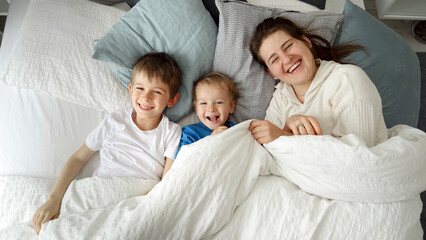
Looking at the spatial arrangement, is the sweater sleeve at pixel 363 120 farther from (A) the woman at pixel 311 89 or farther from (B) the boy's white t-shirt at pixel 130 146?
(B) the boy's white t-shirt at pixel 130 146

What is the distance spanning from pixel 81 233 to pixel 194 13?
921 mm

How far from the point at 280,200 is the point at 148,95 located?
0.60 m

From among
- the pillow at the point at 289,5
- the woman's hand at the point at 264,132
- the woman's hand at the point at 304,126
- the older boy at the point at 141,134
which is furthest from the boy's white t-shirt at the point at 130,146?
the pillow at the point at 289,5

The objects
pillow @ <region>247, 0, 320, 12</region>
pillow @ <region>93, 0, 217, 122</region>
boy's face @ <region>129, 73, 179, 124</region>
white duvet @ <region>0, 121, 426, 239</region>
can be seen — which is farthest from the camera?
pillow @ <region>247, 0, 320, 12</region>

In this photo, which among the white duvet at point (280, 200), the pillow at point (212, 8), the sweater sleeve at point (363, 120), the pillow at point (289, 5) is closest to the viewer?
the white duvet at point (280, 200)

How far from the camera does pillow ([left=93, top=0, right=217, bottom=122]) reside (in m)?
1.22

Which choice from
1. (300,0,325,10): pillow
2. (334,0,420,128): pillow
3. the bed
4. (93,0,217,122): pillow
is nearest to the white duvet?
the bed

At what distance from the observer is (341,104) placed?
1032 millimetres

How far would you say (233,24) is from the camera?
122 cm

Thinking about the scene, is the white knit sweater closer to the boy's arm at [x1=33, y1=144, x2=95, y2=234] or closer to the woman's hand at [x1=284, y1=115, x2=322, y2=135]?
the woman's hand at [x1=284, y1=115, x2=322, y2=135]

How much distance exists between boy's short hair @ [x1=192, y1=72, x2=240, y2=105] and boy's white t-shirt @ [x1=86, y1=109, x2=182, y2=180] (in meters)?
0.21

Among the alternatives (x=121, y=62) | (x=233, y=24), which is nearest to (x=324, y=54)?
(x=233, y=24)

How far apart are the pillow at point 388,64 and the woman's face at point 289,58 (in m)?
0.26

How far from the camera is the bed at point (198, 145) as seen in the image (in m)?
0.86
